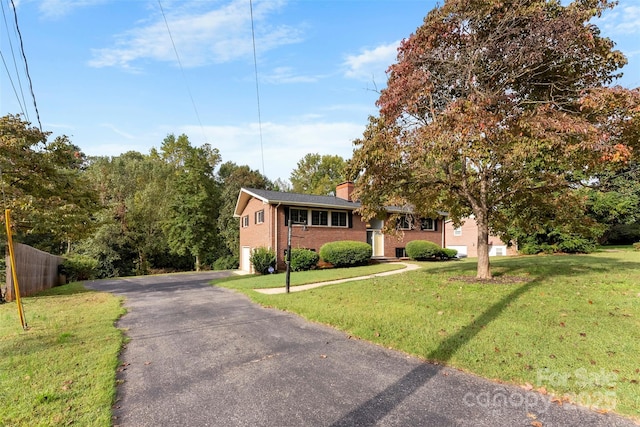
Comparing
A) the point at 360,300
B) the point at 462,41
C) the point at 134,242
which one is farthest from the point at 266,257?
the point at 134,242

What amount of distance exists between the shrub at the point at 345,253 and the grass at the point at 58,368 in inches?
483

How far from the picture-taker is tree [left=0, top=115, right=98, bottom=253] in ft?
38.2

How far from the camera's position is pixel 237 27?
9.56m

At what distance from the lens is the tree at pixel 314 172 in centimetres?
5059

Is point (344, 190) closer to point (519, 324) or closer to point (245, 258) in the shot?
point (245, 258)

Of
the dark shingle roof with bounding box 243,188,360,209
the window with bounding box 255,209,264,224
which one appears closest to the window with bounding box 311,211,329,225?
the dark shingle roof with bounding box 243,188,360,209

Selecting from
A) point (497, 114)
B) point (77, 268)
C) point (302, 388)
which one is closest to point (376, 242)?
point (497, 114)

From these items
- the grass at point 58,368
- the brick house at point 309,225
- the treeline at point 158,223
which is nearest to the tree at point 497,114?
the brick house at point 309,225

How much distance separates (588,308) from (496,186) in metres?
4.59

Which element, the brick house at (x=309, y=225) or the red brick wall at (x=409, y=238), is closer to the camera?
the brick house at (x=309, y=225)

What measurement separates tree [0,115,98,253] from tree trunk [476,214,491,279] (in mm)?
13901

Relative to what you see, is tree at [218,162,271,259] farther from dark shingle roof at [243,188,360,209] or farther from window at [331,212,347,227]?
window at [331,212,347,227]

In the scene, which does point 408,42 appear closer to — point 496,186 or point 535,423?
point 496,186

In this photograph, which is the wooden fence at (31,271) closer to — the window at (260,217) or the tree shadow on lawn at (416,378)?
the window at (260,217)
